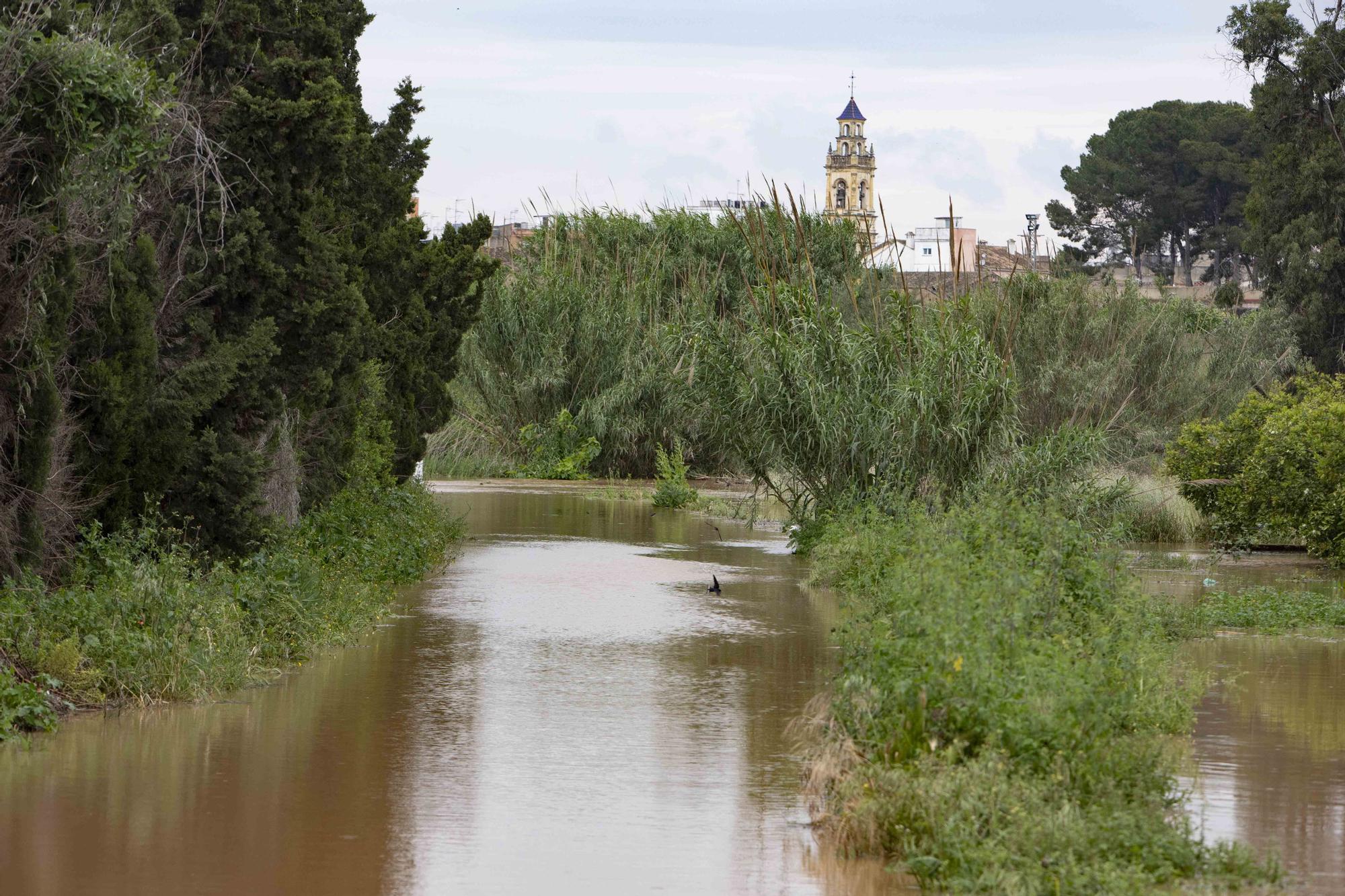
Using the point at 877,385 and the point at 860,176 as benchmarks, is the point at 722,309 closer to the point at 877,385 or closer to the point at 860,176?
the point at 877,385

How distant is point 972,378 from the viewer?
1841 centimetres

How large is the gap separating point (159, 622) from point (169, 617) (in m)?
0.07

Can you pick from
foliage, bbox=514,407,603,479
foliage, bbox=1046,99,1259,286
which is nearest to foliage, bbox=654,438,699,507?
foliage, bbox=514,407,603,479

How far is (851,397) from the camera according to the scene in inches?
748

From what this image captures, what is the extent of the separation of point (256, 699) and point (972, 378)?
384 inches

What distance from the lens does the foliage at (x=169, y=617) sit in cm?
1048

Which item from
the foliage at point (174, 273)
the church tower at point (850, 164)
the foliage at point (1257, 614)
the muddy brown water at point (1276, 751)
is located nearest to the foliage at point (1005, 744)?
the muddy brown water at point (1276, 751)

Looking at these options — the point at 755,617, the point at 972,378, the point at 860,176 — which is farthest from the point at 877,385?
the point at 860,176

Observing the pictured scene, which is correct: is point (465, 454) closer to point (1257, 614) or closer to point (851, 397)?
point (851, 397)

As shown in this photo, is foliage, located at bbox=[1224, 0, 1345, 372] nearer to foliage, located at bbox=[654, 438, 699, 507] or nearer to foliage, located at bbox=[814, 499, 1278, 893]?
foliage, located at bbox=[654, 438, 699, 507]

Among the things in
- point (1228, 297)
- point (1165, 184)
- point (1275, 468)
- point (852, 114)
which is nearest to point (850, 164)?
point (852, 114)

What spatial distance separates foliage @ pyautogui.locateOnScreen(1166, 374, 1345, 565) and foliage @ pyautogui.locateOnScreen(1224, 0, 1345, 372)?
583 inches

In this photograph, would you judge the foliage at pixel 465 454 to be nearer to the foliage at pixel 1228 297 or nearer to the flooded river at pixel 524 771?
the foliage at pixel 1228 297

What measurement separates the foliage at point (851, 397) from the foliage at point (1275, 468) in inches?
181
